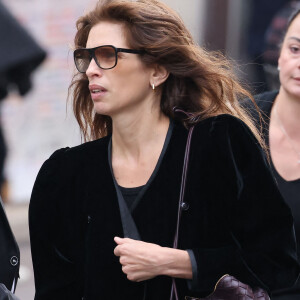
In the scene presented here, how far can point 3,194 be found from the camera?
880cm

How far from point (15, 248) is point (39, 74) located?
20.1 feet

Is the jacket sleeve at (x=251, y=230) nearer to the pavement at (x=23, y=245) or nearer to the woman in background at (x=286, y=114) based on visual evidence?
the woman in background at (x=286, y=114)

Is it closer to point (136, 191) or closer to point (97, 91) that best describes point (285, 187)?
point (136, 191)

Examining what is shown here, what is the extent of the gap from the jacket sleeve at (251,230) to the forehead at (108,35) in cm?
47

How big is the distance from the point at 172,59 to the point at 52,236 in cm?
76

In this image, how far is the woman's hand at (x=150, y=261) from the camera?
2902 millimetres

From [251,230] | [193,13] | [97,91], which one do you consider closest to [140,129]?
[97,91]

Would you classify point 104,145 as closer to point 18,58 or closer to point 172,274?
point 172,274

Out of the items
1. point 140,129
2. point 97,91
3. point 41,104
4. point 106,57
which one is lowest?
point 41,104

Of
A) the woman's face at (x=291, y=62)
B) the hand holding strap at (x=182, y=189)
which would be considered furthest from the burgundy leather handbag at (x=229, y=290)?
the woman's face at (x=291, y=62)

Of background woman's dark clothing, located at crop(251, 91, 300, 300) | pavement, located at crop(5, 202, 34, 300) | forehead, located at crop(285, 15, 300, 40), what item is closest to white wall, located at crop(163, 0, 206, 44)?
pavement, located at crop(5, 202, 34, 300)

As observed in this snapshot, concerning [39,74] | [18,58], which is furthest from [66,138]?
[18,58]

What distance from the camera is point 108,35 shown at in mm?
3098

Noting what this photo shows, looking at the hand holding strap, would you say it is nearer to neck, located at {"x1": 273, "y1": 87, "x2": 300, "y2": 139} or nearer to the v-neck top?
the v-neck top
